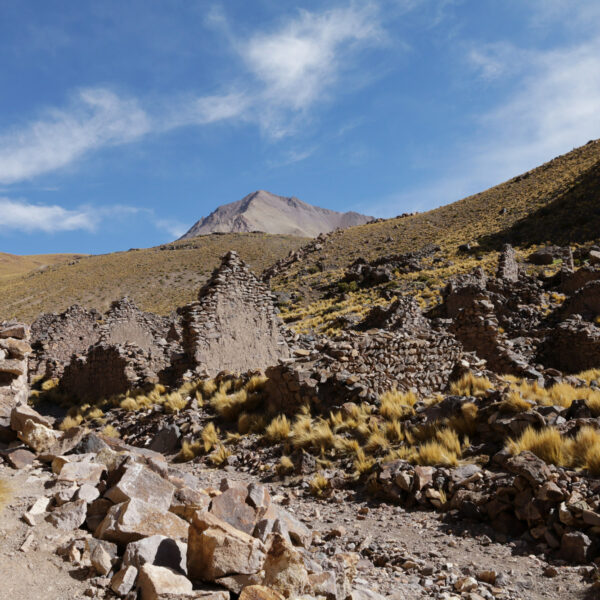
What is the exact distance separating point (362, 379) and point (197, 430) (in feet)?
12.3

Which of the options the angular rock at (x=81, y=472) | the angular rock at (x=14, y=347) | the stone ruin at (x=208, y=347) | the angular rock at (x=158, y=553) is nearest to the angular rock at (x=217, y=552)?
the angular rock at (x=158, y=553)

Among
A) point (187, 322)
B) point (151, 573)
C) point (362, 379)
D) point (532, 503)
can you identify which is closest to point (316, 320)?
point (187, 322)

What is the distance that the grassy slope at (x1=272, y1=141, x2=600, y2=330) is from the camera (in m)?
36.2

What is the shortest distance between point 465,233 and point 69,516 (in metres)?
56.6

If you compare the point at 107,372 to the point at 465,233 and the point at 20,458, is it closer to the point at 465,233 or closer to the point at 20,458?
the point at 20,458

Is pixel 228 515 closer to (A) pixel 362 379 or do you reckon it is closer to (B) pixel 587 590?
(B) pixel 587 590

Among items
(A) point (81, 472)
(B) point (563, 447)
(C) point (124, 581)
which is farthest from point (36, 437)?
(B) point (563, 447)

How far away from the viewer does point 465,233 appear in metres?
54.7

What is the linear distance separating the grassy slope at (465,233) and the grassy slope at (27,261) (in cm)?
12073

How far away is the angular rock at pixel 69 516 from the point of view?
3592 mm

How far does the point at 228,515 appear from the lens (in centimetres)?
398

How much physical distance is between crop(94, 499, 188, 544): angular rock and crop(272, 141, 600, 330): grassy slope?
23.6 meters

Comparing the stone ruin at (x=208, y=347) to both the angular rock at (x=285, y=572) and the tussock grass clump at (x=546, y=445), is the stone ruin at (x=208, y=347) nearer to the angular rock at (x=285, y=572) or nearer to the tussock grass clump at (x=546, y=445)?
the tussock grass clump at (x=546, y=445)

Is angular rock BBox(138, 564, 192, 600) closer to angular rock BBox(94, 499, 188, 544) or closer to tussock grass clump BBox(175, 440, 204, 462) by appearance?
angular rock BBox(94, 499, 188, 544)
